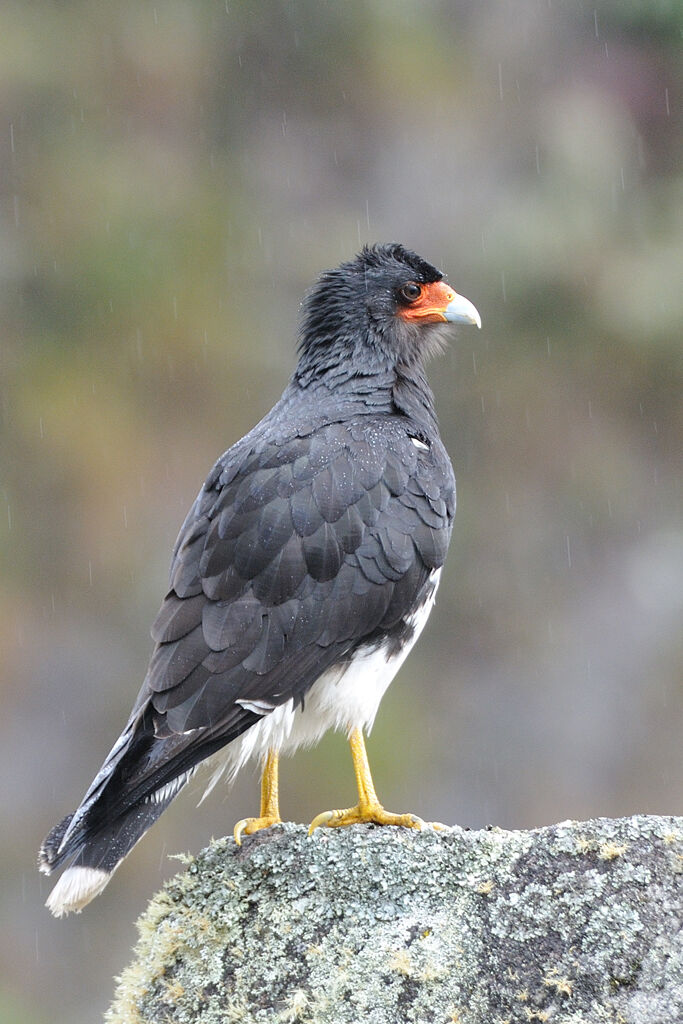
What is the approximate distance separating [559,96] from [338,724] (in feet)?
34.8

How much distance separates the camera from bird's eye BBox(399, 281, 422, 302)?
5348mm

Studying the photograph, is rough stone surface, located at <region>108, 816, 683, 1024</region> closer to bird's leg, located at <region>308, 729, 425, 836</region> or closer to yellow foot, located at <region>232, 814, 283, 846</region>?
yellow foot, located at <region>232, 814, 283, 846</region>

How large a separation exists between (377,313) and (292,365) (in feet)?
21.7

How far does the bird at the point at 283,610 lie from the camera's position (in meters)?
3.92

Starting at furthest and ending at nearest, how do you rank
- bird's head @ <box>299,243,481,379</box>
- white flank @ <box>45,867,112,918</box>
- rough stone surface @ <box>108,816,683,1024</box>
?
bird's head @ <box>299,243,481,379</box>, white flank @ <box>45,867,112,918</box>, rough stone surface @ <box>108,816,683,1024</box>

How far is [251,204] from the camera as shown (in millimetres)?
13383

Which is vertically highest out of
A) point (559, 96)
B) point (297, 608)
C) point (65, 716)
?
point (559, 96)

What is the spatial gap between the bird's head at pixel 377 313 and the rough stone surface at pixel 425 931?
1926 millimetres

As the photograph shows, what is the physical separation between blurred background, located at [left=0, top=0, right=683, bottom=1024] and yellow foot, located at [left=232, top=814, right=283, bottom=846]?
19.1 ft

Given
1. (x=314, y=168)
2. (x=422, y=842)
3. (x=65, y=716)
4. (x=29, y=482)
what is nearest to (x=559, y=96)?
(x=314, y=168)

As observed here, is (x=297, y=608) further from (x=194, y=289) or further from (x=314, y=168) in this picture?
(x=314, y=168)

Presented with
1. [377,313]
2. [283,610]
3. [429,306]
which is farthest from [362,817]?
[429,306]

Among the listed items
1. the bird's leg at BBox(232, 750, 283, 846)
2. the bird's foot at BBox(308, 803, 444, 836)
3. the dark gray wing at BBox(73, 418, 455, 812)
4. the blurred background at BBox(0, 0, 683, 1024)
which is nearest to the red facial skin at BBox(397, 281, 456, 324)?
the dark gray wing at BBox(73, 418, 455, 812)

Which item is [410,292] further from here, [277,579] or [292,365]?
[292,365]
